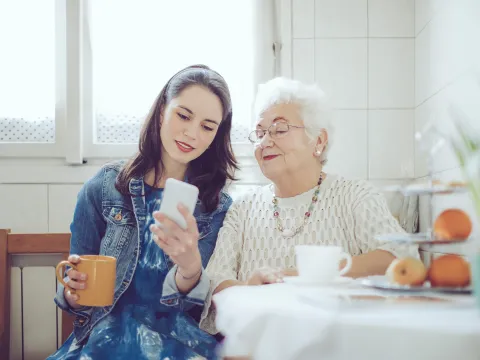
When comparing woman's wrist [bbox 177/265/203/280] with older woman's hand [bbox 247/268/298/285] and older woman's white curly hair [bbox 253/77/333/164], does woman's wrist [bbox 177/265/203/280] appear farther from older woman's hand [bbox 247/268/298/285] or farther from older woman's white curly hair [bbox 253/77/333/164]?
older woman's white curly hair [bbox 253/77/333/164]

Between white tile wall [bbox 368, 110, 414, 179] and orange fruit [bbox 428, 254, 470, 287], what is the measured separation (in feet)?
4.18

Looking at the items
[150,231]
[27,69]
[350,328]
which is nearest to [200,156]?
[150,231]

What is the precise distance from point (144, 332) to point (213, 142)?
638 mm

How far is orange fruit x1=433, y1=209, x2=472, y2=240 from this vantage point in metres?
1.04

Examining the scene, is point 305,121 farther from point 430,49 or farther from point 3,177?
point 3,177

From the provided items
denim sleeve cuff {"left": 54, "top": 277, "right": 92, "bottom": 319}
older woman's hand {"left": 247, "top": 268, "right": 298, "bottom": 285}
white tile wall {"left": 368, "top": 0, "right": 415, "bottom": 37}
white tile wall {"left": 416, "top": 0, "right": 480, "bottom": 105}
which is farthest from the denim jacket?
white tile wall {"left": 368, "top": 0, "right": 415, "bottom": 37}

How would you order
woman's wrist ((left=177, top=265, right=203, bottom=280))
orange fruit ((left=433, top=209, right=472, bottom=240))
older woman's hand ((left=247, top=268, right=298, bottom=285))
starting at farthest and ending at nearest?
woman's wrist ((left=177, top=265, right=203, bottom=280)) < older woman's hand ((left=247, top=268, right=298, bottom=285)) < orange fruit ((left=433, top=209, right=472, bottom=240))

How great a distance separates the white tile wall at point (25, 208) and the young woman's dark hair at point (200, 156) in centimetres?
64

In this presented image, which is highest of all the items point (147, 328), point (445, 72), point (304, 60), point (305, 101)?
point (304, 60)

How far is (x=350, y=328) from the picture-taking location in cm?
85

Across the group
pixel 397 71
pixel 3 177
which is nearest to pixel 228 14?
pixel 397 71

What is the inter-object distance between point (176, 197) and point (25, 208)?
128cm

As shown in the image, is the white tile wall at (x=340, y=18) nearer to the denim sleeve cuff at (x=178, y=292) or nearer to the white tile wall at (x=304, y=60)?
the white tile wall at (x=304, y=60)

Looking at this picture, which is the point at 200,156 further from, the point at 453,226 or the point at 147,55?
the point at 453,226
